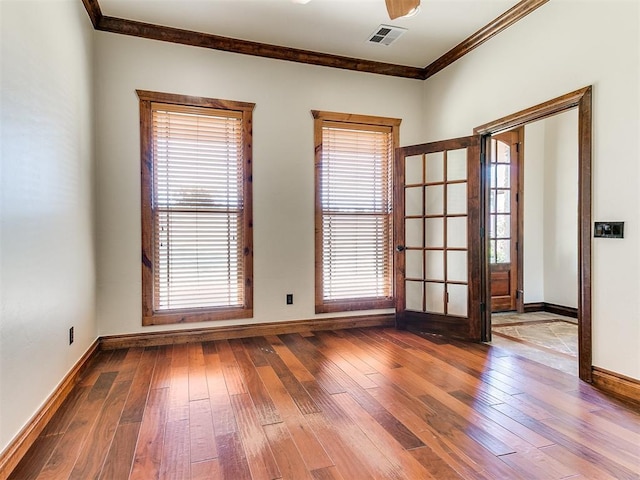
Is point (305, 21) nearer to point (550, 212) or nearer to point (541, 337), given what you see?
point (541, 337)

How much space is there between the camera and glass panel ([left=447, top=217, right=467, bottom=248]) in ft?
12.4

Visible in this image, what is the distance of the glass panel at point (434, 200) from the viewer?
3.97 meters

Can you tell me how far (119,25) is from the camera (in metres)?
3.38

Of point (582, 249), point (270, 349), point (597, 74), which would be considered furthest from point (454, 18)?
point (270, 349)

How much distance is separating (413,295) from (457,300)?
20.9 inches

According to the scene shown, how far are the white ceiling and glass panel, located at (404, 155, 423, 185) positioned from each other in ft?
3.80

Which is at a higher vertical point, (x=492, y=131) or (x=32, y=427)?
(x=492, y=131)

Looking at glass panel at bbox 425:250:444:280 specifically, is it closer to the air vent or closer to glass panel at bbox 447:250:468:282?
glass panel at bbox 447:250:468:282

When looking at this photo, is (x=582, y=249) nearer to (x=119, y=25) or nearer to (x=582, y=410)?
(x=582, y=410)

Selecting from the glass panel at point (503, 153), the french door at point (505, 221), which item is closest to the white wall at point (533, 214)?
the french door at point (505, 221)

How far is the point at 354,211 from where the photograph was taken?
4.24 metres

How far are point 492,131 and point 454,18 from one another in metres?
1.09

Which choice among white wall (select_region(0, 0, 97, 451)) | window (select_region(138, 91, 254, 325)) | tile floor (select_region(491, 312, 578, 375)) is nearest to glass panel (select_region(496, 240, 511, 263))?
tile floor (select_region(491, 312, 578, 375))

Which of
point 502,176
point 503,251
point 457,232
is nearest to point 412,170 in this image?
point 457,232
